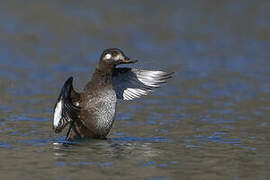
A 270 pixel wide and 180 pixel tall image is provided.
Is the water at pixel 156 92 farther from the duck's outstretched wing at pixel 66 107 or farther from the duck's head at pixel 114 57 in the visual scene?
the duck's head at pixel 114 57

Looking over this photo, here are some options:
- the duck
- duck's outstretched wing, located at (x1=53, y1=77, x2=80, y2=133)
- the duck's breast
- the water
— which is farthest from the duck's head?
the water

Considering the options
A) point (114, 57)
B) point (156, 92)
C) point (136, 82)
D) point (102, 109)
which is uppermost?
point (114, 57)

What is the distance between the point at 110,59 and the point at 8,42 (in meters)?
10.7

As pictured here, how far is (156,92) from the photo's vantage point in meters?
14.7

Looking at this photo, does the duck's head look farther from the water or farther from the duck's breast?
the water

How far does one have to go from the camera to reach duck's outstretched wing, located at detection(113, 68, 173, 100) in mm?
10320

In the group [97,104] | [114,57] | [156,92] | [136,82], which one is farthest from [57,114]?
[156,92]

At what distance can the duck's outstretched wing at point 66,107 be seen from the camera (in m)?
8.88

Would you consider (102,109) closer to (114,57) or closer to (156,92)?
(114,57)

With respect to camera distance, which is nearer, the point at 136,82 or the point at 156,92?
the point at 136,82

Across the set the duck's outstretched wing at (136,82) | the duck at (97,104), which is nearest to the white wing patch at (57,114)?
the duck at (97,104)

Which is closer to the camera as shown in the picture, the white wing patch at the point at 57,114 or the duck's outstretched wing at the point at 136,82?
the white wing patch at the point at 57,114

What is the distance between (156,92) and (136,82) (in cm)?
439

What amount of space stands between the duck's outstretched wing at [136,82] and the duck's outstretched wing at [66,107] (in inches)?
39.6
